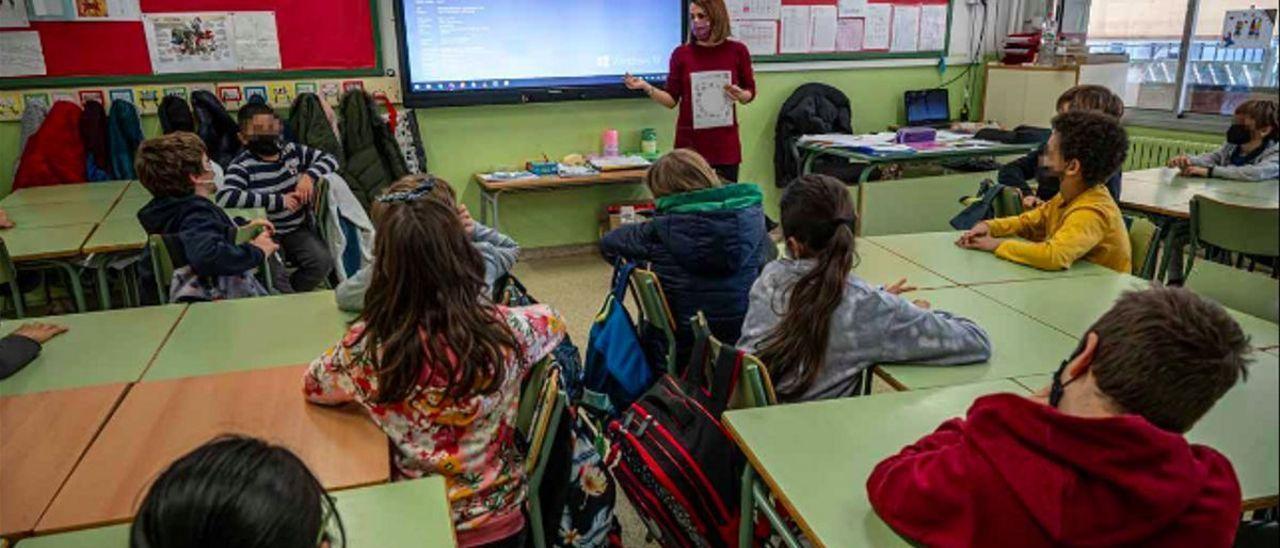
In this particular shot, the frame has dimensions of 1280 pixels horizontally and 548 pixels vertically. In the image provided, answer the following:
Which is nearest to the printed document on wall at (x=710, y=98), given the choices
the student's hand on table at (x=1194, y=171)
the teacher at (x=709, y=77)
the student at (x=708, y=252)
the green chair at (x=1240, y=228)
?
the teacher at (x=709, y=77)

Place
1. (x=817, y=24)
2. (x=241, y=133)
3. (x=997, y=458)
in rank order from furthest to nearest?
(x=817, y=24), (x=241, y=133), (x=997, y=458)

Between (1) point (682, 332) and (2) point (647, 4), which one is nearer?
(1) point (682, 332)

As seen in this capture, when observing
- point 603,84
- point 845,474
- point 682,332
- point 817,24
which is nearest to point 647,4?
point 603,84

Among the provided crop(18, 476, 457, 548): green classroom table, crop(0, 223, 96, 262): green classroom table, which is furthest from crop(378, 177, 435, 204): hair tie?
crop(0, 223, 96, 262): green classroom table

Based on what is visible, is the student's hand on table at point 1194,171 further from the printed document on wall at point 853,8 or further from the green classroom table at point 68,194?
the green classroom table at point 68,194

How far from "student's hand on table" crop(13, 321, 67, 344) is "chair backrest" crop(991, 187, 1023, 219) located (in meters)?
3.08

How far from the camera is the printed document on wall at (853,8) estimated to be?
5.45 meters

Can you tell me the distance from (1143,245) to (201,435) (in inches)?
107

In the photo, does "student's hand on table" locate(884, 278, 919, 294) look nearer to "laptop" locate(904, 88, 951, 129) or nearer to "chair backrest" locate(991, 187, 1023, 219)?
"chair backrest" locate(991, 187, 1023, 219)

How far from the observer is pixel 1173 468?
0.91 m

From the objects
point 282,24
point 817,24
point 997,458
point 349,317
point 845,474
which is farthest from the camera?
point 817,24

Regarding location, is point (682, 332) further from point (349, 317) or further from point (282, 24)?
point (282, 24)

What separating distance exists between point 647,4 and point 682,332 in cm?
312

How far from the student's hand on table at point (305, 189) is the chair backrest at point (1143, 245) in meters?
3.14
